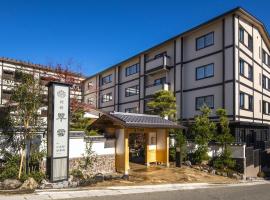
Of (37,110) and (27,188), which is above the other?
(37,110)

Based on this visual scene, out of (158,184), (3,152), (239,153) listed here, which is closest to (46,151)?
(3,152)

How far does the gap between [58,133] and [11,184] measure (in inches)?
119

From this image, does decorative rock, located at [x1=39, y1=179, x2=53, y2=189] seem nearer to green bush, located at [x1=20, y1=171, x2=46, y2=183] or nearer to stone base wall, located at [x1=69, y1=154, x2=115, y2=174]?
green bush, located at [x1=20, y1=171, x2=46, y2=183]

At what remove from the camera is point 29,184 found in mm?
12844

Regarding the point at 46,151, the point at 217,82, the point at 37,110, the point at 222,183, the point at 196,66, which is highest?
the point at 196,66

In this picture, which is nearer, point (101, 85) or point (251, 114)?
point (251, 114)

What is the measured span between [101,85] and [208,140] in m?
28.2

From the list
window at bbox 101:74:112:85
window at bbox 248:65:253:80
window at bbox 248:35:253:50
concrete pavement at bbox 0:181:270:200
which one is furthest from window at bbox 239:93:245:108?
window at bbox 101:74:112:85

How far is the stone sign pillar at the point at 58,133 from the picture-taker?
14.1 m

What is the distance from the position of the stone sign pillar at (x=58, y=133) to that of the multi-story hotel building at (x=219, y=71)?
16.7m

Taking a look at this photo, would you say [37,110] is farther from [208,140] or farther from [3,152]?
[208,140]

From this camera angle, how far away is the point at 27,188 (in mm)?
12539

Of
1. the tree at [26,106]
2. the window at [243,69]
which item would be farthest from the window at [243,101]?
the tree at [26,106]

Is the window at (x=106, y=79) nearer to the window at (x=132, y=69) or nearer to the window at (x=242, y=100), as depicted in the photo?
the window at (x=132, y=69)
